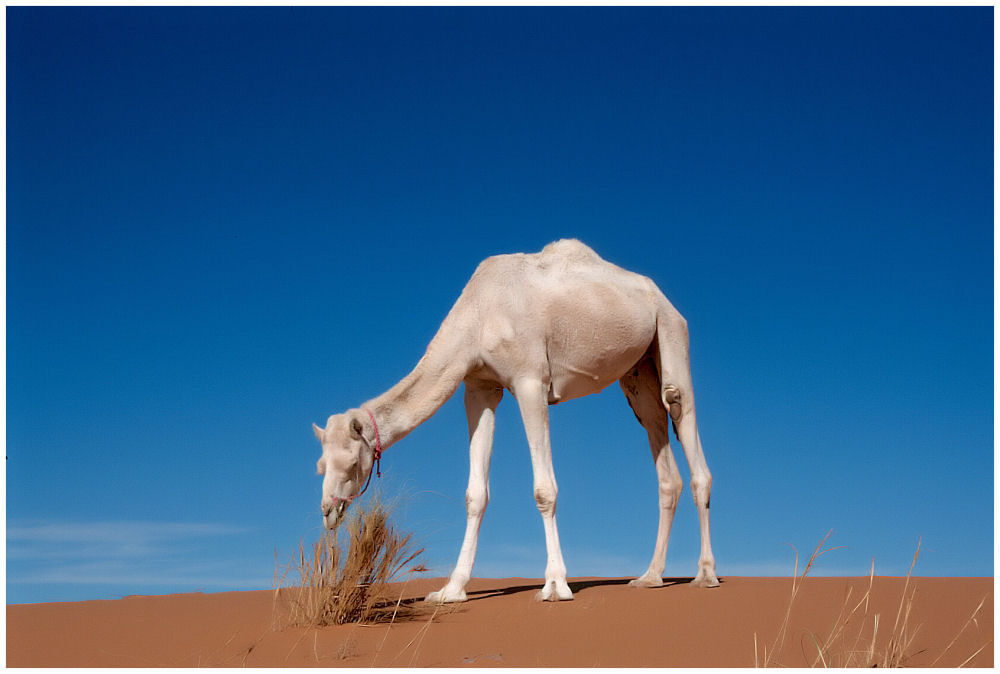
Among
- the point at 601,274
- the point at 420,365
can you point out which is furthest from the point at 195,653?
the point at 601,274

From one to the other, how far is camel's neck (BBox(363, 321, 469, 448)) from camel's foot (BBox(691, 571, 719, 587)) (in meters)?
3.37

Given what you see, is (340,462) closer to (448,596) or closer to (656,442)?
(448,596)

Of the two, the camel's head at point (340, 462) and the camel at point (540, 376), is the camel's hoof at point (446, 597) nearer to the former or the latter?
the camel at point (540, 376)

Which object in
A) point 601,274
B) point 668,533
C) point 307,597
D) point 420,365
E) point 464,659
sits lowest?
point 464,659

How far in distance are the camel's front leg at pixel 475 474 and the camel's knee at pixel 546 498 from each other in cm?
62

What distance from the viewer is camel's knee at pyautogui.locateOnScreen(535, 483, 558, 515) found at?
10195mm

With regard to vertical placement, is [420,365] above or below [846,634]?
above

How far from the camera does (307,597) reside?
29.6 feet

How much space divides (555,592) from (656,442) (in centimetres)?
289

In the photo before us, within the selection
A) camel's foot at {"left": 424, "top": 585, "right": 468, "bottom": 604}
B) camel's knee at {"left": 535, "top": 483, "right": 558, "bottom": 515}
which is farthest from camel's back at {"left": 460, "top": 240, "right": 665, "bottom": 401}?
camel's foot at {"left": 424, "top": 585, "right": 468, "bottom": 604}

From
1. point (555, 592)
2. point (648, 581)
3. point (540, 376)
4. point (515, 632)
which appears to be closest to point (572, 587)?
point (648, 581)

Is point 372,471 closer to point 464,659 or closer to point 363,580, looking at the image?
point 363,580

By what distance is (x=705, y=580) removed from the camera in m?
11.5

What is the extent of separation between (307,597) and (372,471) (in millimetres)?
1604
